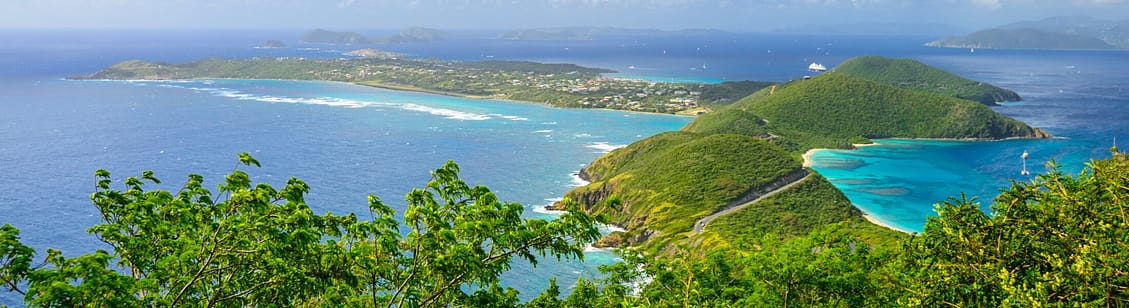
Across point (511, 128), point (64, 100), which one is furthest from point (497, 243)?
point (64, 100)

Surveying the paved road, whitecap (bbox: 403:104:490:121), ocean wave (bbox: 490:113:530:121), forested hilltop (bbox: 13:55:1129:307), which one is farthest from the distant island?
whitecap (bbox: 403:104:490:121)

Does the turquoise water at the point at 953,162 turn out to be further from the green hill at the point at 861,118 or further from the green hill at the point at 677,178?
the green hill at the point at 677,178

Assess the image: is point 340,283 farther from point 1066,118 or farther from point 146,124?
point 1066,118

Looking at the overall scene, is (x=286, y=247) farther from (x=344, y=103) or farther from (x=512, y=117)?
(x=344, y=103)

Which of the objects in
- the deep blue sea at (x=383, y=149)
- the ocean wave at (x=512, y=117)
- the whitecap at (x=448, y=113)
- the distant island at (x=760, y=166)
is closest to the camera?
the distant island at (x=760, y=166)

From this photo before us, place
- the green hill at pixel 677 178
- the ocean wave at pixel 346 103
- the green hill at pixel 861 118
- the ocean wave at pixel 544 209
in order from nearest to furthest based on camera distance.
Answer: the green hill at pixel 677 178
the ocean wave at pixel 544 209
the green hill at pixel 861 118
the ocean wave at pixel 346 103

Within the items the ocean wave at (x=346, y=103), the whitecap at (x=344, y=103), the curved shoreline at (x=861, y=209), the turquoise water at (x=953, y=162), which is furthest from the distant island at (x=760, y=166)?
the whitecap at (x=344, y=103)

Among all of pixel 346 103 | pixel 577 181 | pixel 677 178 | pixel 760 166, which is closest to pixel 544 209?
pixel 677 178
